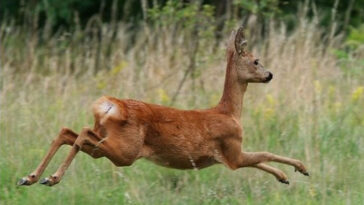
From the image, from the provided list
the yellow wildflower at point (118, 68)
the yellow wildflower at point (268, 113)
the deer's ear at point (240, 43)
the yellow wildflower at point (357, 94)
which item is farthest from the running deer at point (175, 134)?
the yellow wildflower at point (118, 68)

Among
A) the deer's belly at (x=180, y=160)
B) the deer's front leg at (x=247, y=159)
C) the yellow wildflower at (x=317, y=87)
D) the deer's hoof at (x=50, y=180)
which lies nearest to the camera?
the deer's hoof at (x=50, y=180)

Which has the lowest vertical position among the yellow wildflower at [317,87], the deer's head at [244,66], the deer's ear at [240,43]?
the yellow wildflower at [317,87]

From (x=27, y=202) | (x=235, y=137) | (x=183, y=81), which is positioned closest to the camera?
(x=27, y=202)

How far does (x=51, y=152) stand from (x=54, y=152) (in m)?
0.03

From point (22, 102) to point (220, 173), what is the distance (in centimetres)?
267

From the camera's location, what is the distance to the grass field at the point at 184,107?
7.29m

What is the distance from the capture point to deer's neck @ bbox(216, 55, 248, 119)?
7684mm

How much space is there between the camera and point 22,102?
31.1ft

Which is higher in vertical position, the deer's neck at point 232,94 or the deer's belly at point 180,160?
the deer's neck at point 232,94

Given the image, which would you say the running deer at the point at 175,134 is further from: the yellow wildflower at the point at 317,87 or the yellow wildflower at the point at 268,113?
the yellow wildflower at the point at 317,87

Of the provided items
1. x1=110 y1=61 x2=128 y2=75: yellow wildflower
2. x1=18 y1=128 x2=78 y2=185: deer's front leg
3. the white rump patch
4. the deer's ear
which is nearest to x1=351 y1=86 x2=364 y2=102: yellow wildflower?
the deer's ear

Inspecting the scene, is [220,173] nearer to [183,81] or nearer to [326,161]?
[326,161]

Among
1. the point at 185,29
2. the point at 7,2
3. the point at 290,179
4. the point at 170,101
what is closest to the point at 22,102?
the point at 170,101

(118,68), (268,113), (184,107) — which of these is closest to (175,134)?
(268,113)
